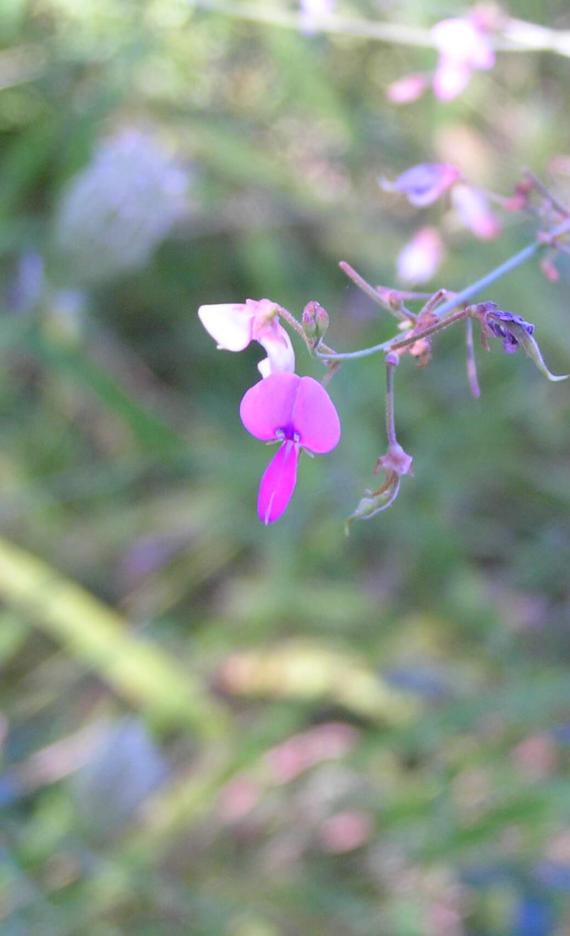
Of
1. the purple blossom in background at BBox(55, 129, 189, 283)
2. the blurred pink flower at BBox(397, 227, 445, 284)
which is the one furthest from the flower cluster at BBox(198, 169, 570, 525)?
the purple blossom in background at BBox(55, 129, 189, 283)

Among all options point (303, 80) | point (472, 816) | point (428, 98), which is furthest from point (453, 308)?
point (428, 98)

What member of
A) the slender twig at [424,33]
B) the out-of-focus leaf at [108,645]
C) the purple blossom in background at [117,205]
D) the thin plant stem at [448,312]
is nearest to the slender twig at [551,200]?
the thin plant stem at [448,312]

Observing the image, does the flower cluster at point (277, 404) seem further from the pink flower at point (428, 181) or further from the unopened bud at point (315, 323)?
the pink flower at point (428, 181)

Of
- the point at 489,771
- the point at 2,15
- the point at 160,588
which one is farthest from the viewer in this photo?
the point at 160,588

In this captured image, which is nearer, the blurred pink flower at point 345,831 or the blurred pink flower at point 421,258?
the blurred pink flower at point 421,258

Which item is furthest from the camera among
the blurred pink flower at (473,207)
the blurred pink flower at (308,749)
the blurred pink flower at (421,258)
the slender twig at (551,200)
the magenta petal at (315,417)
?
the blurred pink flower at (308,749)

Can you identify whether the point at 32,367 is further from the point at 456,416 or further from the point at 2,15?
the point at 456,416

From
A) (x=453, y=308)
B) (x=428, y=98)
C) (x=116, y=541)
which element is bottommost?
(x=453, y=308)

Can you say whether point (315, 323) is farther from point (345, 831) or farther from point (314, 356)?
point (345, 831)
